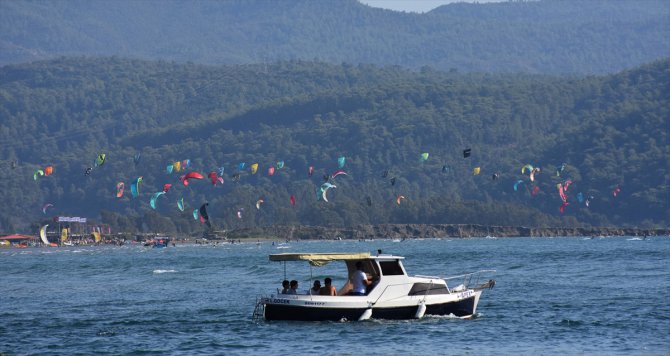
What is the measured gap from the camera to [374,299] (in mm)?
48531

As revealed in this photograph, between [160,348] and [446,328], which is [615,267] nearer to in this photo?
[446,328]


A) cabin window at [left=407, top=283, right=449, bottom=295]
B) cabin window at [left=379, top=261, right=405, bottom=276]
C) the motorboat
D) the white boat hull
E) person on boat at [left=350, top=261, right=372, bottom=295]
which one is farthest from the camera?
cabin window at [left=407, top=283, right=449, bottom=295]

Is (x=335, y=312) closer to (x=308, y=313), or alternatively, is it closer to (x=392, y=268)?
(x=308, y=313)

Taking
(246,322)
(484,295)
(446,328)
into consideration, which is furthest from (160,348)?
(484,295)

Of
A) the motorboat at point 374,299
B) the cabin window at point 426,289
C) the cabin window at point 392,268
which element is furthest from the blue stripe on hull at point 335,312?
the cabin window at point 392,268

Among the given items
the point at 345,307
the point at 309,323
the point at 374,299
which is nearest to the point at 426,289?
the point at 374,299

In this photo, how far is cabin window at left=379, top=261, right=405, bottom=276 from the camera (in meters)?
49.3

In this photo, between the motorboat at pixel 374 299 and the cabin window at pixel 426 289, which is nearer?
the motorboat at pixel 374 299

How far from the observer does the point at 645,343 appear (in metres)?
44.5

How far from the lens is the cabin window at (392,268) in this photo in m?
49.3

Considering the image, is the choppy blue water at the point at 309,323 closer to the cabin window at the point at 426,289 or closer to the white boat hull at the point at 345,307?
the white boat hull at the point at 345,307

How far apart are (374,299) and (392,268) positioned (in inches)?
59.0

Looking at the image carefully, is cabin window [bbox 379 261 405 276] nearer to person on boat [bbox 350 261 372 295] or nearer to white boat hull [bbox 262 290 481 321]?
person on boat [bbox 350 261 372 295]

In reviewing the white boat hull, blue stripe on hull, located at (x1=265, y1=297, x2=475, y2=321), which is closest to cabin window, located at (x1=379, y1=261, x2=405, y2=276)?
the white boat hull
